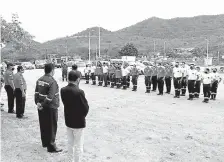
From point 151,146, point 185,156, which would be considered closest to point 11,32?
point 151,146

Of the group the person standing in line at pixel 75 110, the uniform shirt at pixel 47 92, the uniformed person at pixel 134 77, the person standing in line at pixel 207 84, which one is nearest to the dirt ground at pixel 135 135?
the person standing in line at pixel 75 110

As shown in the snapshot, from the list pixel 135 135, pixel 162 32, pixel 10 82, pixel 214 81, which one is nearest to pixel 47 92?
pixel 135 135

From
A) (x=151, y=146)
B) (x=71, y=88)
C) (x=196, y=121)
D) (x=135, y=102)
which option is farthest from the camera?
(x=135, y=102)

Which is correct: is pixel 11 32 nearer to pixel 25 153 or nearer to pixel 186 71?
pixel 25 153

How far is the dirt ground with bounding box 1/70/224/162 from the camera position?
7238 millimetres

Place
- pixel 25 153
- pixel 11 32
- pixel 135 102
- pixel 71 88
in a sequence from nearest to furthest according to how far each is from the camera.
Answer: pixel 71 88 → pixel 25 153 → pixel 11 32 → pixel 135 102

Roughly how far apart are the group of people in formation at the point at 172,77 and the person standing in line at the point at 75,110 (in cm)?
1085

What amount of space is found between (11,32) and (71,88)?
6.94 metres

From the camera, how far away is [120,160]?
22.7 ft

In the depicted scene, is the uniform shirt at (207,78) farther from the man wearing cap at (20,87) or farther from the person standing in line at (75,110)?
the person standing in line at (75,110)

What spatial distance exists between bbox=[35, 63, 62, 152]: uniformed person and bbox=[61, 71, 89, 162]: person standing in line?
1.13 meters

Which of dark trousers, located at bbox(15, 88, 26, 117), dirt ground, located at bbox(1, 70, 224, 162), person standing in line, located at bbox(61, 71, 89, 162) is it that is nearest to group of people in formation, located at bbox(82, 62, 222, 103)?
dirt ground, located at bbox(1, 70, 224, 162)

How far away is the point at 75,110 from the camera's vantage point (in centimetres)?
600

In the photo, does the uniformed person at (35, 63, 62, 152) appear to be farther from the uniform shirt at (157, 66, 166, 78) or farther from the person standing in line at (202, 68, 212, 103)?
the uniform shirt at (157, 66, 166, 78)
